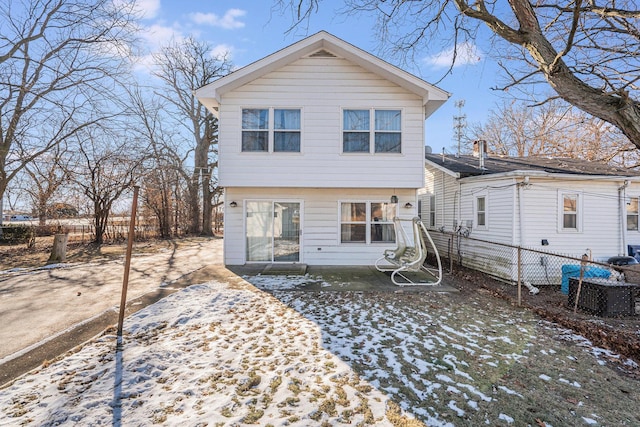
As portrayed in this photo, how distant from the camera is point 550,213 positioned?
955 centimetres

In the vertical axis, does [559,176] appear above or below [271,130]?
below

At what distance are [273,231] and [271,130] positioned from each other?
3.15 m

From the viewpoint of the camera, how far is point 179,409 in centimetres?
271

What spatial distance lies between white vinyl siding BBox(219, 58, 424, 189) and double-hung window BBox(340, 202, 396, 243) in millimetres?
942

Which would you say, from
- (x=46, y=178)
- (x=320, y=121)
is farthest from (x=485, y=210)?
(x=46, y=178)

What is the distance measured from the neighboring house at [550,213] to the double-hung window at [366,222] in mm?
3442

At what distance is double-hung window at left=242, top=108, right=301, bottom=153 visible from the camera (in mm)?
9094

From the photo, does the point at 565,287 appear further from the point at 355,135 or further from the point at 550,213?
the point at 355,135

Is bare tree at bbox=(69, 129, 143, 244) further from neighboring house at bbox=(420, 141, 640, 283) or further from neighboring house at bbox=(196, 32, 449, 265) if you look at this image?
neighboring house at bbox=(420, 141, 640, 283)

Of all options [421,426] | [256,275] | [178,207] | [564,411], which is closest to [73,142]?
[178,207]

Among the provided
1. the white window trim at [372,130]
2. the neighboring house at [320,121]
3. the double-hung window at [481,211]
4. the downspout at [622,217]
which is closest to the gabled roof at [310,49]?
the neighboring house at [320,121]

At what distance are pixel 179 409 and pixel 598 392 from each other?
4284 mm

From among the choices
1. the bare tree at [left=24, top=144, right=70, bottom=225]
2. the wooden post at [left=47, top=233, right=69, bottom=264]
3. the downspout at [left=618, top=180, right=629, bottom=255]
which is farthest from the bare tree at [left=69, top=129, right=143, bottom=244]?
the downspout at [left=618, top=180, right=629, bottom=255]

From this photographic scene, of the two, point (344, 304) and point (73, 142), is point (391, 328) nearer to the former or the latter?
point (344, 304)
